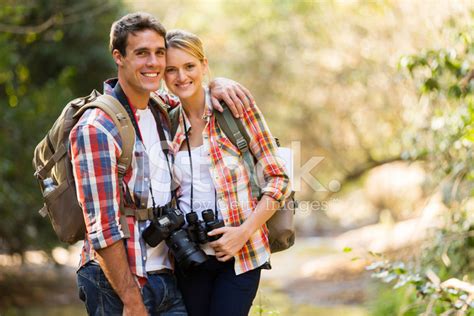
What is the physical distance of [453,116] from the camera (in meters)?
5.04

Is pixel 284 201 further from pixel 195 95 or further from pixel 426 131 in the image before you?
pixel 426 131

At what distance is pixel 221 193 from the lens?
285 cm

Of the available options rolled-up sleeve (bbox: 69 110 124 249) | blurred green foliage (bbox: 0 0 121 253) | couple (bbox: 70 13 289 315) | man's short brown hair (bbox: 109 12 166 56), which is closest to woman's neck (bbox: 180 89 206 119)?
couple (bbox: 70 13 289 315)

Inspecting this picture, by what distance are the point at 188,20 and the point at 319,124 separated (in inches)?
223

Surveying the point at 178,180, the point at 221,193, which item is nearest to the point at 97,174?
the point at 178,180

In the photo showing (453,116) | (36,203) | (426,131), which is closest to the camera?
(453,116)

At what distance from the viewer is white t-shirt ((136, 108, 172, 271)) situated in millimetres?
2758

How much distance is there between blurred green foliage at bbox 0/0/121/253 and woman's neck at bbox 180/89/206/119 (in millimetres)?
4645

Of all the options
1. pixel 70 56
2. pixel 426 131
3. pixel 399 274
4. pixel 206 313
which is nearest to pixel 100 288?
pixel 206 313

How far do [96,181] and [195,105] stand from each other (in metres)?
0.72

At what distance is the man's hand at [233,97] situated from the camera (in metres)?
2.91

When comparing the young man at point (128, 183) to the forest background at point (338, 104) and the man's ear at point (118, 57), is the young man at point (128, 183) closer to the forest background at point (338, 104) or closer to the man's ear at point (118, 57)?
the man's ear at point (118, 57)

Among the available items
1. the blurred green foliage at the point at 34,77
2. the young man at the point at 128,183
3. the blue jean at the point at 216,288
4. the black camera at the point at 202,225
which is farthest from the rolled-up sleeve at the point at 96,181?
the blurred green foliage at the point at 34,77

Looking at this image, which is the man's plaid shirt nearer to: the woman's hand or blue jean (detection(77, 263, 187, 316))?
blue jean (detection(77, 263, 187, 316))
